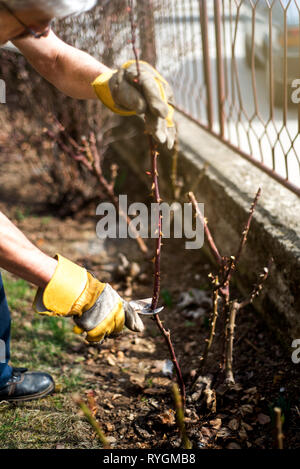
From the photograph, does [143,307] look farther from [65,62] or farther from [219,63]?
[219,63]

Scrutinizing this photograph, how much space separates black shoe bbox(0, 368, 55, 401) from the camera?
210cm

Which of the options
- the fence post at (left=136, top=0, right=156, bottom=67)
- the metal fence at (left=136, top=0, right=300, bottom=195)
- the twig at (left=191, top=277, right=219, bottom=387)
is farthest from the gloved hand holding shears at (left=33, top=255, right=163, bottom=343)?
the fence post at (left=136, top=0, right=156, bottom=67)

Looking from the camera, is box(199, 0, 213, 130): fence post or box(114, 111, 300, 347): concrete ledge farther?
box(199, 0, 213, 130): fence post

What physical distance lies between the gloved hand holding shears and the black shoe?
0.58 meters

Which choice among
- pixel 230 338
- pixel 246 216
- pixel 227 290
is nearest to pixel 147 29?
pixel 246 216

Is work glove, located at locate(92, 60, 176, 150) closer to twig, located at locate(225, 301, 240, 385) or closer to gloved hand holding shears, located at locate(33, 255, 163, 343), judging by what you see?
gloved hand holding shears, located at locate(33, 255, 163, 343)

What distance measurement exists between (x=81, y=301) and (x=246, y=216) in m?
1.06

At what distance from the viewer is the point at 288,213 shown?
224 centimetres

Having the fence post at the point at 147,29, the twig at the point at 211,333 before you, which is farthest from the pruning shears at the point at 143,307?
the fence post at the point at 147,29

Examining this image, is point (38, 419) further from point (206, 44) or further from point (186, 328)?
point (206, 44)

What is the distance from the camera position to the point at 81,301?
1663 mm

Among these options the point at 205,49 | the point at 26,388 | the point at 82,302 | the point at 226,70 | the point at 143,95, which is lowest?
the point at 26,388

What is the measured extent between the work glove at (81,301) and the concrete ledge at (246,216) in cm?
76

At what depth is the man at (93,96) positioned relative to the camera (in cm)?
146
